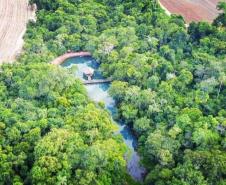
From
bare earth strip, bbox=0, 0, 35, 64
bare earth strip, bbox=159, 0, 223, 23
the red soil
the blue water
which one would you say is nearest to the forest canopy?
the red soil

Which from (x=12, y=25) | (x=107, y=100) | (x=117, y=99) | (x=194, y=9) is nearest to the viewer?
(x=117, y=99)

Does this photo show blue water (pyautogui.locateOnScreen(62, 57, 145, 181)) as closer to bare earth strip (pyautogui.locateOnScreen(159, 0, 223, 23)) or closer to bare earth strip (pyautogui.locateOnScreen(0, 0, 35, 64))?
bare earth strip (pyautogui.locateOnScreen(0, 0, 35, 64))

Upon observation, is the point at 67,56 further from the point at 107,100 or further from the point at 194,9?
the point at 194,9

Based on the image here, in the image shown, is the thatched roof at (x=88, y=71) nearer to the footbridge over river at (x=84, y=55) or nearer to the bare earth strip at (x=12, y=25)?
the footbridge over river at (x=84, y=55)

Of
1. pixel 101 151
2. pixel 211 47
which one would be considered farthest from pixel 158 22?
pixel 101 151

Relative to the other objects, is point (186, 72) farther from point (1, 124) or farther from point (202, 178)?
point (1, 124)

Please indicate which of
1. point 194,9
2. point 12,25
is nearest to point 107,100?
point 12,25
